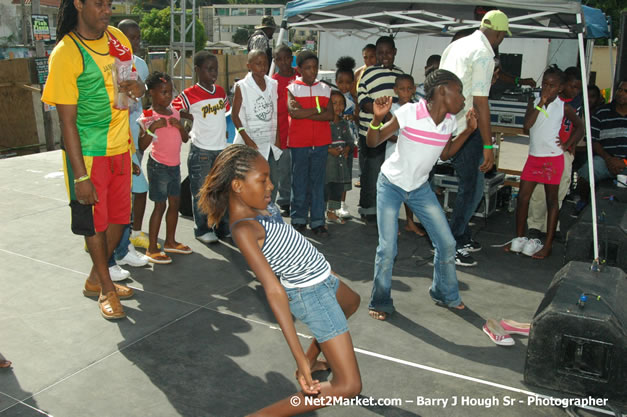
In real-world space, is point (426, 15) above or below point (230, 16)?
below

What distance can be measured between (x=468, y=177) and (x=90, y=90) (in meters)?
3.50

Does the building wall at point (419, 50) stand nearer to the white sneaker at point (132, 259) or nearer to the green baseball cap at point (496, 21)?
the green baseball cap at point (496, 21)

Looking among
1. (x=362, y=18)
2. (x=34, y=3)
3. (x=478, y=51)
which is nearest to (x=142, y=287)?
(x=478, y=51)

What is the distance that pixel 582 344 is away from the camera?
Result: 323 cm

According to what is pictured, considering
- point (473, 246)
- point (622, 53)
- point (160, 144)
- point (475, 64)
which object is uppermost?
point (622, 53)

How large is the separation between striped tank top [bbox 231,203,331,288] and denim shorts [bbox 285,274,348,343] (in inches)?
1.6

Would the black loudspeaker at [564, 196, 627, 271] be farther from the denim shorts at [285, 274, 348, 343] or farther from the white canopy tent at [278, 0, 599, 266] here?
the denim shorts at [285, 274, 348, 343]

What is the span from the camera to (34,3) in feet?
43.4

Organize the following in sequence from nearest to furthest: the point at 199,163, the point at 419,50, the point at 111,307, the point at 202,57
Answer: the point at 111,307 → the point at 202,57 → the point at 199,163 → the point at 419,50

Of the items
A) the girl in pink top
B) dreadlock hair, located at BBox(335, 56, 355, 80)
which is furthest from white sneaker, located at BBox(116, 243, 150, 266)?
dreadlock hair, located at BBox(335, 56, 355, 80)

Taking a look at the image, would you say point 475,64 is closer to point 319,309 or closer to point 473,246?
→ point 473,246

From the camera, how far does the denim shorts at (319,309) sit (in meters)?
2.94

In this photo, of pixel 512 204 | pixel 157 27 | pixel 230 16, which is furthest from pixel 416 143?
pixel 230 16

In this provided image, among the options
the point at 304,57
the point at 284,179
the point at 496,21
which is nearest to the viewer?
the point at 496,21
